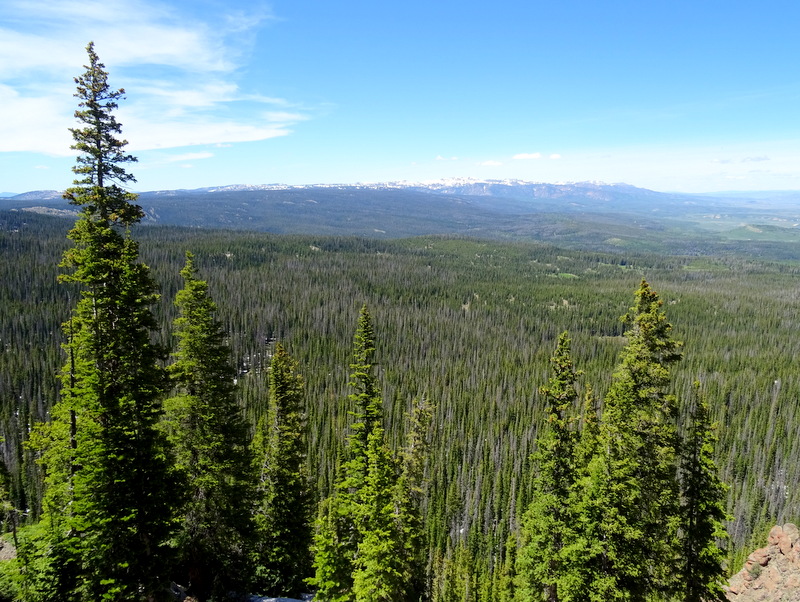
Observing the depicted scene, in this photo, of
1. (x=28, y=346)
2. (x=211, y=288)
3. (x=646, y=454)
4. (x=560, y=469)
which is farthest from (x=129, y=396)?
(x=211, y=288)

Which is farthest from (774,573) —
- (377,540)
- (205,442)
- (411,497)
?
(205,442)

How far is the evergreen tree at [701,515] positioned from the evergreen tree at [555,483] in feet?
20.5

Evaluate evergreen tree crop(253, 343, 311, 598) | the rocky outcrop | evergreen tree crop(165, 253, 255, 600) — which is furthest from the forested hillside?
the rocky outcrop

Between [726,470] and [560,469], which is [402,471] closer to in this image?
[560,469]

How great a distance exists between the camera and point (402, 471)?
114 ft

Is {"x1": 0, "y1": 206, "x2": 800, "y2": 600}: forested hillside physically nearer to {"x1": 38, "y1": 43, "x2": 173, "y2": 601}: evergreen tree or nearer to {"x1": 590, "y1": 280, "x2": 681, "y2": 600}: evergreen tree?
{"x1": 38, "y1": 43, "x2": 173, "y2": 601}: evergreen tree

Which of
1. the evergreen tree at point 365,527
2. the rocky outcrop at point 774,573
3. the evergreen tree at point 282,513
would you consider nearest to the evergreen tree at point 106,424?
the evergreen tree at point 365,527

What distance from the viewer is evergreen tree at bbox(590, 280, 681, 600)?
19.6 meters

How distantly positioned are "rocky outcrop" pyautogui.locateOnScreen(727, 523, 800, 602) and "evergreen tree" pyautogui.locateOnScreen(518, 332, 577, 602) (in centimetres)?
2419

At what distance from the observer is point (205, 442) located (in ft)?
74.7

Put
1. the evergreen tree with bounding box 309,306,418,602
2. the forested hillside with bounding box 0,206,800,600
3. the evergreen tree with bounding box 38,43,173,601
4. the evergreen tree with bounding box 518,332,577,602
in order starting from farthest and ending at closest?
the forested hillside with bounding box 0,206,800,600
the evergreen tree with bounding box 309,306,418,602
the evergreen tree with bounding box 518,332,577,602
the evergreen tree with bounding box 38,43,173,601

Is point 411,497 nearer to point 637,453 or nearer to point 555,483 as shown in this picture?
point 555,483

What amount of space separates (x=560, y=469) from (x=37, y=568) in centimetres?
2095

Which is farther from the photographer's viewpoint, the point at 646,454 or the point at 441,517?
the point at 441,517
